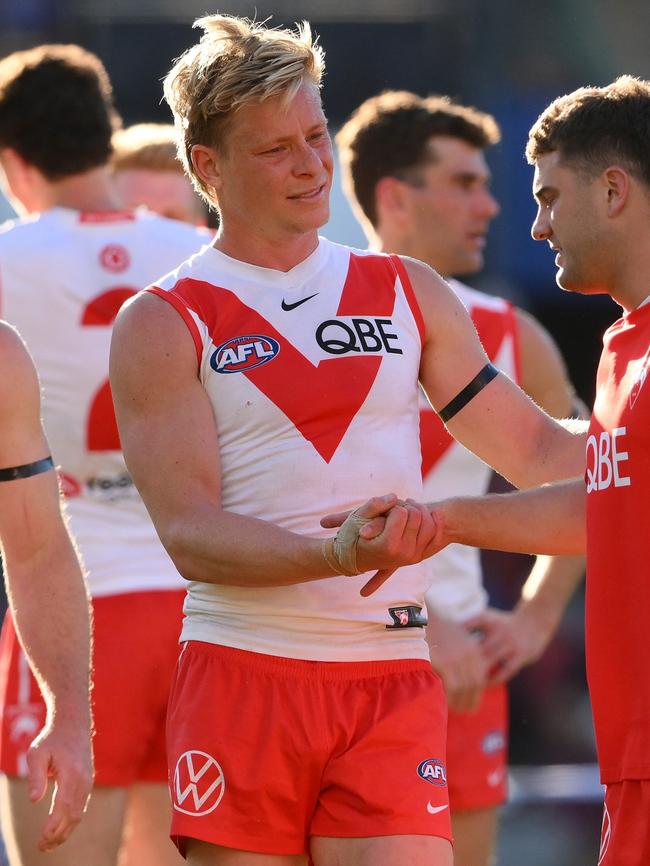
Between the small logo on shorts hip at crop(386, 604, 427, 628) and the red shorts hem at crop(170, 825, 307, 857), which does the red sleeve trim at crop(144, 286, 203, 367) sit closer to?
the small logo on shorts hip at crop(386, 604, 427, 628)

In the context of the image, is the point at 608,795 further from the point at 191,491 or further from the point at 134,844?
the point at 134,844

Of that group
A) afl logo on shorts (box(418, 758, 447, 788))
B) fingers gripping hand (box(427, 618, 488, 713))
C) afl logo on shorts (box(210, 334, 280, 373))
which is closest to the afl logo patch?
fingers gripping hand (box(427, 618, 488, 713))

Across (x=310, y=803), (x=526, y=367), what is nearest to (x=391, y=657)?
(x=310, y=803)

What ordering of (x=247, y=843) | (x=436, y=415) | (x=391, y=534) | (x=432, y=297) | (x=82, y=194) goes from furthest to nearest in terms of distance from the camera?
(x=436, y=415)
(x=82, y=194)
(x=432, y=297)
(x=247, y=843)
(x=391, y=534)

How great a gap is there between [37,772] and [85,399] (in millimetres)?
1680

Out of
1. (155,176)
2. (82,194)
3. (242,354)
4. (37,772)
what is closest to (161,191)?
(155,176)

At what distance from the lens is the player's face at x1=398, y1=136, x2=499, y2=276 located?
5.91m

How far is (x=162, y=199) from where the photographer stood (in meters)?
6.86

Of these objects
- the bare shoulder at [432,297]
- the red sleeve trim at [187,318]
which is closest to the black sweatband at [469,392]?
the bare shoulder at [432,297]

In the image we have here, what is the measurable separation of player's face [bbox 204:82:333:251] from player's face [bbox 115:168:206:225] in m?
3.12

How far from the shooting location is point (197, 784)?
344 centimetres

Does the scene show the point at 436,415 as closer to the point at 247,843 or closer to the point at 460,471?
the point at 460,471

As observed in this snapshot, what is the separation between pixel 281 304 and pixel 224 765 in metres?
0.97

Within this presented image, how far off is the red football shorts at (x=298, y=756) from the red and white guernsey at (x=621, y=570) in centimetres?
37
